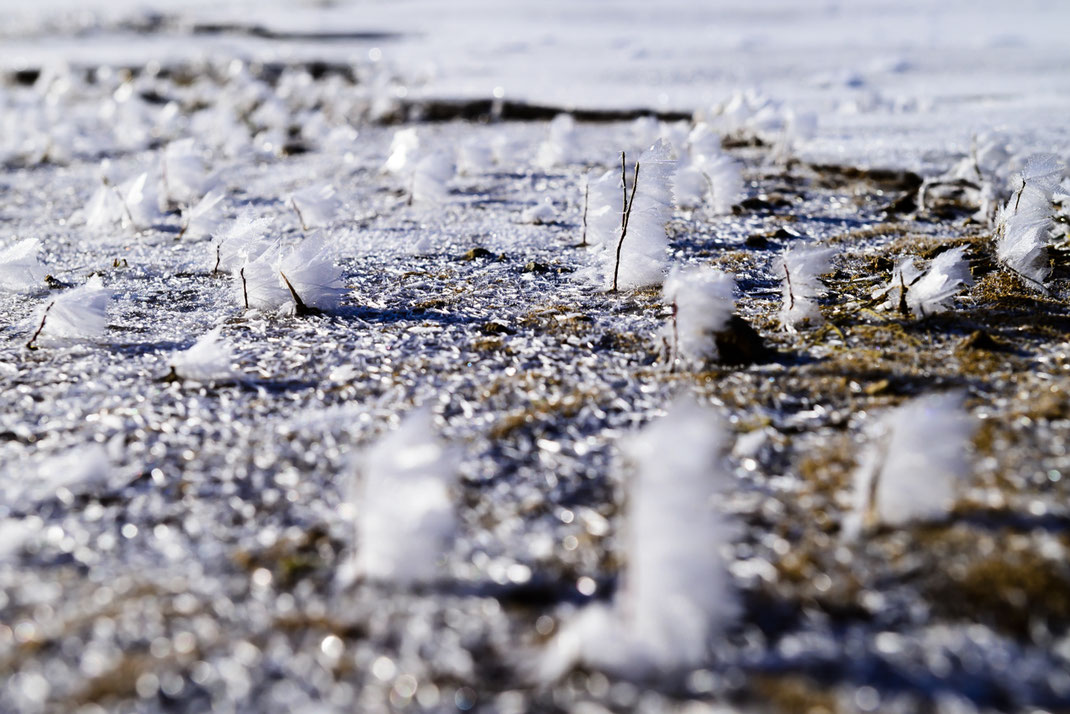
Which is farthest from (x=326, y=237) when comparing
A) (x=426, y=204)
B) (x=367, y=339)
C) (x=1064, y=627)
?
(x=1064, y=627)

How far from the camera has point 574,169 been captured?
223 inches

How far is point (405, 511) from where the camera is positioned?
5.33ft

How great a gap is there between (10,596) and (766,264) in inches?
119

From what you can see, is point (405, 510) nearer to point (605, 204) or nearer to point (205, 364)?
point (205, 364)

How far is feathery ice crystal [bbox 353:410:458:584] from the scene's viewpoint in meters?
1.60

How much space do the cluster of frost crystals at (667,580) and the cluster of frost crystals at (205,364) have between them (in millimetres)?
1514

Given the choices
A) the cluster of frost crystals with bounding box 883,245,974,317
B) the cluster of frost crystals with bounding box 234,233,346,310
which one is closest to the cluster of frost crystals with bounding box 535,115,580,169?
the cluster of frost crystals with bounding box 234,233,346,310

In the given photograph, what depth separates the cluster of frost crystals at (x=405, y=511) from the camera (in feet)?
5.26

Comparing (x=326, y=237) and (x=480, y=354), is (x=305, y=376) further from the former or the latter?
(x=326, y=237)

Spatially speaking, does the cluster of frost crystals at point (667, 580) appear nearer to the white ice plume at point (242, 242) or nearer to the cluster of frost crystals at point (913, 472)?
the cluster of frost crystals at point (913, 472)

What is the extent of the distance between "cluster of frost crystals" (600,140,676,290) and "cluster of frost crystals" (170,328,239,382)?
1.53 meters

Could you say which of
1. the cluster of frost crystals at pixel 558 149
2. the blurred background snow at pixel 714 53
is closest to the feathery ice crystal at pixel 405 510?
the cluster of frost crystals at pixel 558 149

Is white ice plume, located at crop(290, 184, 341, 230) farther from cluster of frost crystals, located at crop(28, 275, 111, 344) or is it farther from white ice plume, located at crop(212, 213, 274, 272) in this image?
cluster of frost crystals, located at crop(28, 275, 111, 344)

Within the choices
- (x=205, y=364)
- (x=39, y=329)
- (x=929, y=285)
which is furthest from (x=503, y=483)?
Answer: (x=39, y=329)
